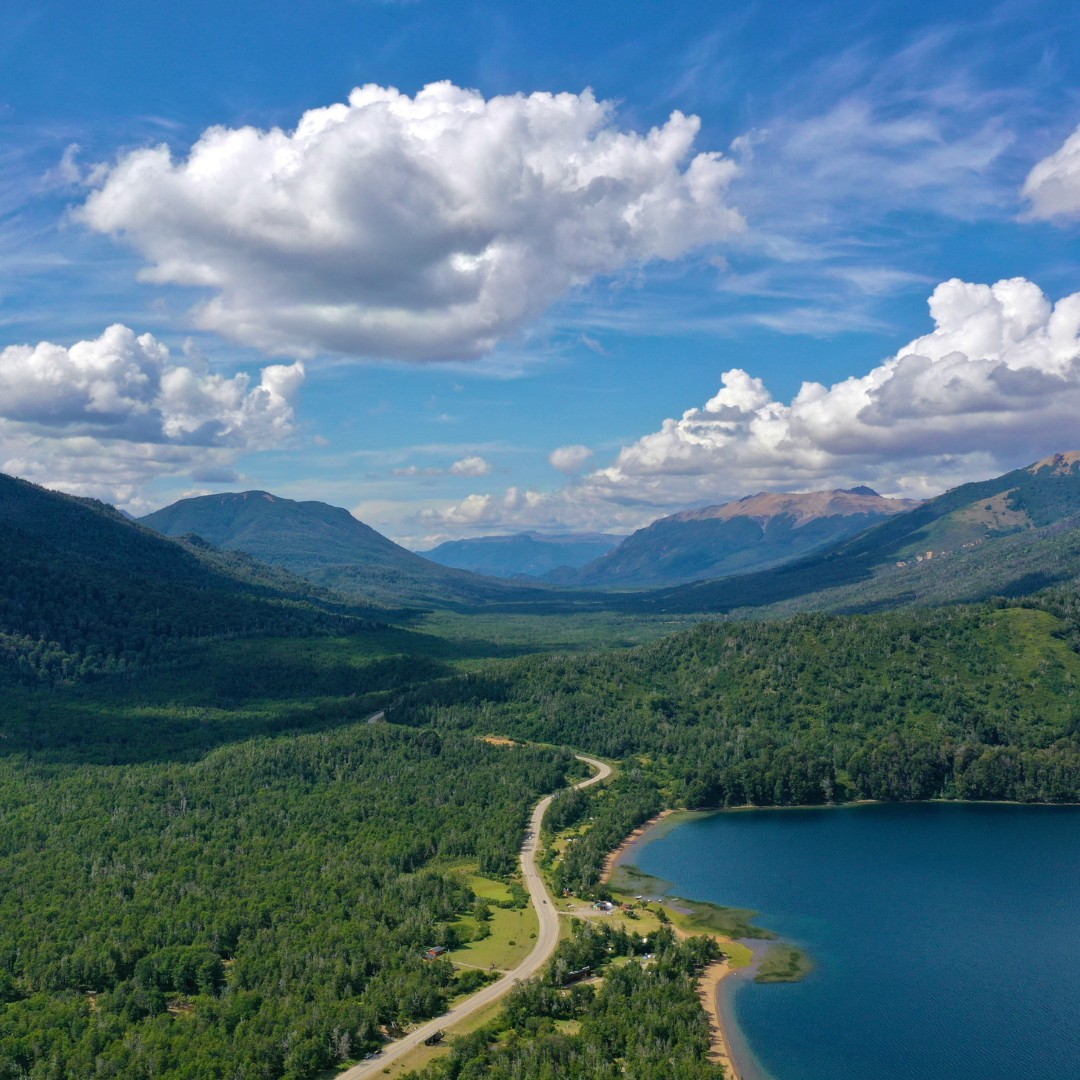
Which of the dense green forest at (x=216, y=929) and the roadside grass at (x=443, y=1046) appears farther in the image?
the dense green forest at (x=216, y=929)

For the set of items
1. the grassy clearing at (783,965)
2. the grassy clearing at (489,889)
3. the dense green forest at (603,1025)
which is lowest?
the grassy clearing at (783,965)

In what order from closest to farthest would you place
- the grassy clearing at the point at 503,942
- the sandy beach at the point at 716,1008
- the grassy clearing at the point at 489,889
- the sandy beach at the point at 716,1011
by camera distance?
the sandy beach at the point at 716,1011
the sandy beach at the point at 716,1008
the grassy clearing at the point at 503,942
the grassy clearing at the point at 489,889

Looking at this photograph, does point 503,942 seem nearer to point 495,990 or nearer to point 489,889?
point 495,990

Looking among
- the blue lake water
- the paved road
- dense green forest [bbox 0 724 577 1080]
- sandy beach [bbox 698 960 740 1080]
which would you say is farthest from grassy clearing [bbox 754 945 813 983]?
dense green forest [bbox 0 724 577 1080]

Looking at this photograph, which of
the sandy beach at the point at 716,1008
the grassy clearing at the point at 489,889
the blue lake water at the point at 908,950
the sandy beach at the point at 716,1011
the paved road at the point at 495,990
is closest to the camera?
the paved road at the point at 495,990

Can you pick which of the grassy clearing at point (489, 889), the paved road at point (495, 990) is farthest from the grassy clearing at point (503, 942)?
the grassy clearing at point (489, 889)

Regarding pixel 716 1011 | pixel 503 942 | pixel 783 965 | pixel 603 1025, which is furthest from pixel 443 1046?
pixel 783 965

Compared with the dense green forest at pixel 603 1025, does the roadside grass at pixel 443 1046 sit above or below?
below

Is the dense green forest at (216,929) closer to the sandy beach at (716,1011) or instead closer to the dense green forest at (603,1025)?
the dense green forest at (603,1025)
